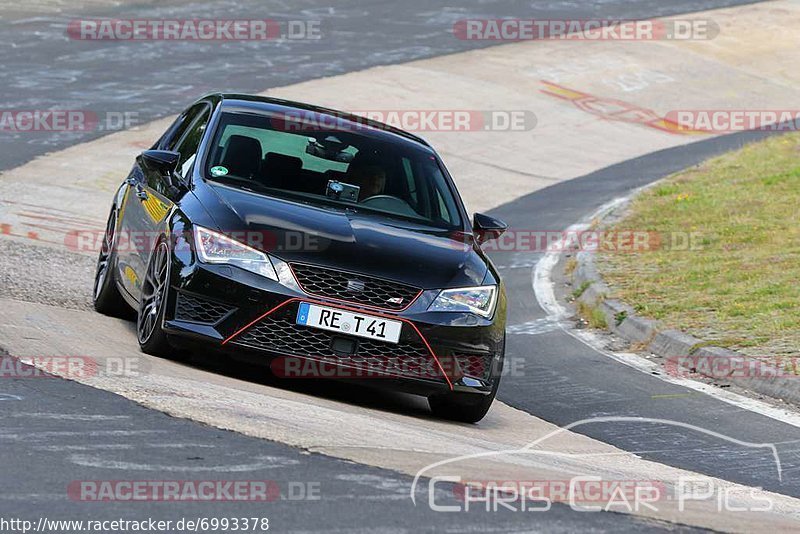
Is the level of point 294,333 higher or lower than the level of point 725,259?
higher

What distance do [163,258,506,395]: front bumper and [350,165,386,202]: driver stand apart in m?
1.35

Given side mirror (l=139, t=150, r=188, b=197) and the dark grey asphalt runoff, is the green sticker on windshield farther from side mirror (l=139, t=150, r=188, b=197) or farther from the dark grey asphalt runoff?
the dark grey asphalt runoff

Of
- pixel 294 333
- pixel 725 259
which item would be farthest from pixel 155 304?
pixel 725 259

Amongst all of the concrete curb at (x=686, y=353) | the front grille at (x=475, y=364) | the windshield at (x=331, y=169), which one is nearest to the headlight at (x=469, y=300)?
the front grille at (x=475, y=364)

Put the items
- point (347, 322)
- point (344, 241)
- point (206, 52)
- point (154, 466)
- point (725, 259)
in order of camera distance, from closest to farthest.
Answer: point (154, 466) → point (347, 322) → point (344, 241) → point (725, 259) → point (206, 52)

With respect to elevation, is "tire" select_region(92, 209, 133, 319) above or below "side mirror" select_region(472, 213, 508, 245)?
below

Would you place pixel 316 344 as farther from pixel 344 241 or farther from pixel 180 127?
pixel 180 127

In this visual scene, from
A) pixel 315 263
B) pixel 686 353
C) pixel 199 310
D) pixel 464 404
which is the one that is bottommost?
pixel 686 353

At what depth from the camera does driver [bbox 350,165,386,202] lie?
864 cm

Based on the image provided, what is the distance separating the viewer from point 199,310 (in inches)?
291

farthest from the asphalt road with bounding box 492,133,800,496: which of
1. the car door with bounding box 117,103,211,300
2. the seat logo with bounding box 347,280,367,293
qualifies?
the car door with bounding box 117,103,211,300

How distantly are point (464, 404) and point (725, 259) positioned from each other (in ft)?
20.9

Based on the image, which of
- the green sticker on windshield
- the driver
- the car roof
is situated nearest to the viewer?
the green sticker on windshield

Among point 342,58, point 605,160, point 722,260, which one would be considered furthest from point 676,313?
point 342,58
